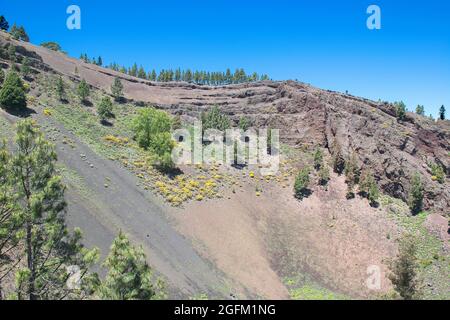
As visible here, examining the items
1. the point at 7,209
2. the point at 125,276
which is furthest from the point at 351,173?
the point at 7,209

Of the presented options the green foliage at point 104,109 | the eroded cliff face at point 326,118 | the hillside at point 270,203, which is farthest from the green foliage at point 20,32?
the green foliage at point 104,109

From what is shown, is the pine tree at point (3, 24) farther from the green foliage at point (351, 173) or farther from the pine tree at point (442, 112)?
the pine tree at point (442, 112)

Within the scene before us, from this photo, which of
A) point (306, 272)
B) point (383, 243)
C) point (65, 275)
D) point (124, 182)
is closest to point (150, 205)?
point (124, 182)

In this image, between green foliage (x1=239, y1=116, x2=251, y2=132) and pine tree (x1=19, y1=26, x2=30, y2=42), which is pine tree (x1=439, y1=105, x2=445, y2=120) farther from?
pine tree (x1=19, y1=26, x2=30, y2=42)

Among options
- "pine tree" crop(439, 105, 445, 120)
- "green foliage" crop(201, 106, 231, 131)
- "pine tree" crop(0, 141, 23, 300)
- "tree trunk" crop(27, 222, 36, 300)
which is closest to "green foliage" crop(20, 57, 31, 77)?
"green foliage" crop(201, 106, 231, 131)

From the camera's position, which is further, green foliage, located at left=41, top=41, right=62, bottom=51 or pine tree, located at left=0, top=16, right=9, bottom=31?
green foliage, located at left=41, top=41, right=62, bottom=51

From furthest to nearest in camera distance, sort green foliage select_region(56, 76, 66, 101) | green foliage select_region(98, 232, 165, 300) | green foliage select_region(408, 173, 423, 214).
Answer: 1. green foliage select_region(56, 76, 66, 101)
2. green foliage select_region(408, 173, 423, 214)
3. green foliage select_region(98, 232, 165, 300)

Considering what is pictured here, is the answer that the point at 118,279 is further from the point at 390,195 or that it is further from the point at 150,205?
the point at 390,195
